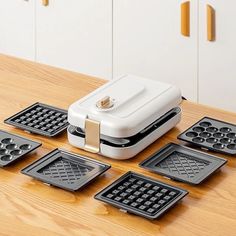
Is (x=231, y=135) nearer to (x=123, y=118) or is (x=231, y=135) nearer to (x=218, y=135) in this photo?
(x=218, y=135)

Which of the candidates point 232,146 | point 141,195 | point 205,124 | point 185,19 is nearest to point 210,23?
point 185,19

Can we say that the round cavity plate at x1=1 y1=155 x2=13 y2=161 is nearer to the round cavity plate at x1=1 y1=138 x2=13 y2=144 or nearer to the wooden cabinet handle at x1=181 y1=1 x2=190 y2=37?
the round cavity plate at x1=1 y1=138 x2=13 y2=144

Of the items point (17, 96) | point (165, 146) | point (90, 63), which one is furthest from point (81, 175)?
point (90, 63)

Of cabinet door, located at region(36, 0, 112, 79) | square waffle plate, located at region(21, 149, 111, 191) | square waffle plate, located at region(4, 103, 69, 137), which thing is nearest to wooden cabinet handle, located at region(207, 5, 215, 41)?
cabinet door, located at region(36, 0, 112, 79)

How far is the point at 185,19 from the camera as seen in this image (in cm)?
359

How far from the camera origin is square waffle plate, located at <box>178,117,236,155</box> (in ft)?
7.05

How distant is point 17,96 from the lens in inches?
98.0

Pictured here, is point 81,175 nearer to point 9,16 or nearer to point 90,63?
point 90,63

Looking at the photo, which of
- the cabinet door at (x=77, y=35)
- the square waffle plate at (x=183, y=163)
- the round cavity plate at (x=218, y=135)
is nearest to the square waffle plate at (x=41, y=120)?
the square waffle plate at (x=183, y=163)

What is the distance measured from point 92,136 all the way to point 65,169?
11 cm

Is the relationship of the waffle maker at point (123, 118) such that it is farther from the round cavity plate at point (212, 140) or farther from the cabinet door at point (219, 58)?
the cabinet door at point (219, 58)

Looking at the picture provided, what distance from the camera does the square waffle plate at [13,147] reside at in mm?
2137

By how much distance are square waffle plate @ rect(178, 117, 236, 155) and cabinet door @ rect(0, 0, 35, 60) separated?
2.11 meters

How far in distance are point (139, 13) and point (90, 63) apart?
437 millimetres
